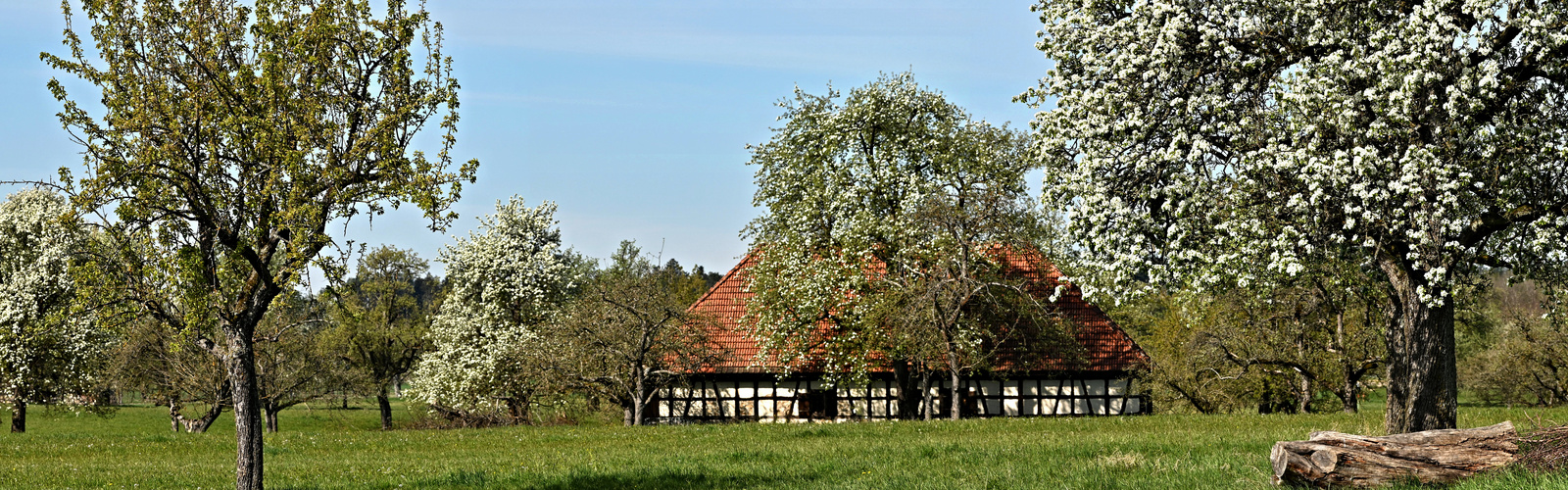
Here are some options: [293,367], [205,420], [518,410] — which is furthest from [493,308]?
[205,420]

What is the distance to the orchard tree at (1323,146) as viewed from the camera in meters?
12.2

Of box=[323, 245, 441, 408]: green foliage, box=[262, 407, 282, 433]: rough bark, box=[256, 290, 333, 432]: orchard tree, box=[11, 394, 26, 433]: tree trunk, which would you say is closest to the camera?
box=[11, 394, 26, 433]: tree trunk

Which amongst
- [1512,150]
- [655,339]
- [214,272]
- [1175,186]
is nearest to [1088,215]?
[1175,186]

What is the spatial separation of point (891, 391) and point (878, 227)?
8555 mm

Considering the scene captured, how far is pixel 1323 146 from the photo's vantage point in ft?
42.7

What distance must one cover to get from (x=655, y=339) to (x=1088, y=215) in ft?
53.1

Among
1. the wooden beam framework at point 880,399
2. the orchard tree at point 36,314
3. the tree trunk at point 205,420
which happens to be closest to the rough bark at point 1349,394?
the wooden beam framework at point 880,399

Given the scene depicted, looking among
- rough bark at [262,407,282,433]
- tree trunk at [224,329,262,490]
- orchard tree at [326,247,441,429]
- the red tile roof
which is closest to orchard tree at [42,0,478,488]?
tree trunk at [224,329,262,490]

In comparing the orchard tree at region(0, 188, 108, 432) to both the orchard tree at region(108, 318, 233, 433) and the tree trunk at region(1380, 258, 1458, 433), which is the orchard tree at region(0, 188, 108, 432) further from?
the tree trunk at region(1380, 258, 1458, 433)

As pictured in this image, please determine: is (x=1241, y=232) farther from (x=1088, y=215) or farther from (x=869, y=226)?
(x=869, y=226)

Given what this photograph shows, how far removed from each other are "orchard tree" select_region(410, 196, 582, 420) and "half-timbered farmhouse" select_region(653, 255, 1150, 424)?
5263mm

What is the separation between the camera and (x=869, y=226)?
2873 cm

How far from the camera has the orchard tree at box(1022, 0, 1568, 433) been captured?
1220 cm

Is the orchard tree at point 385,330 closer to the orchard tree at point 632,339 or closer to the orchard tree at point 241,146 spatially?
the orchard tree at point 632,339
